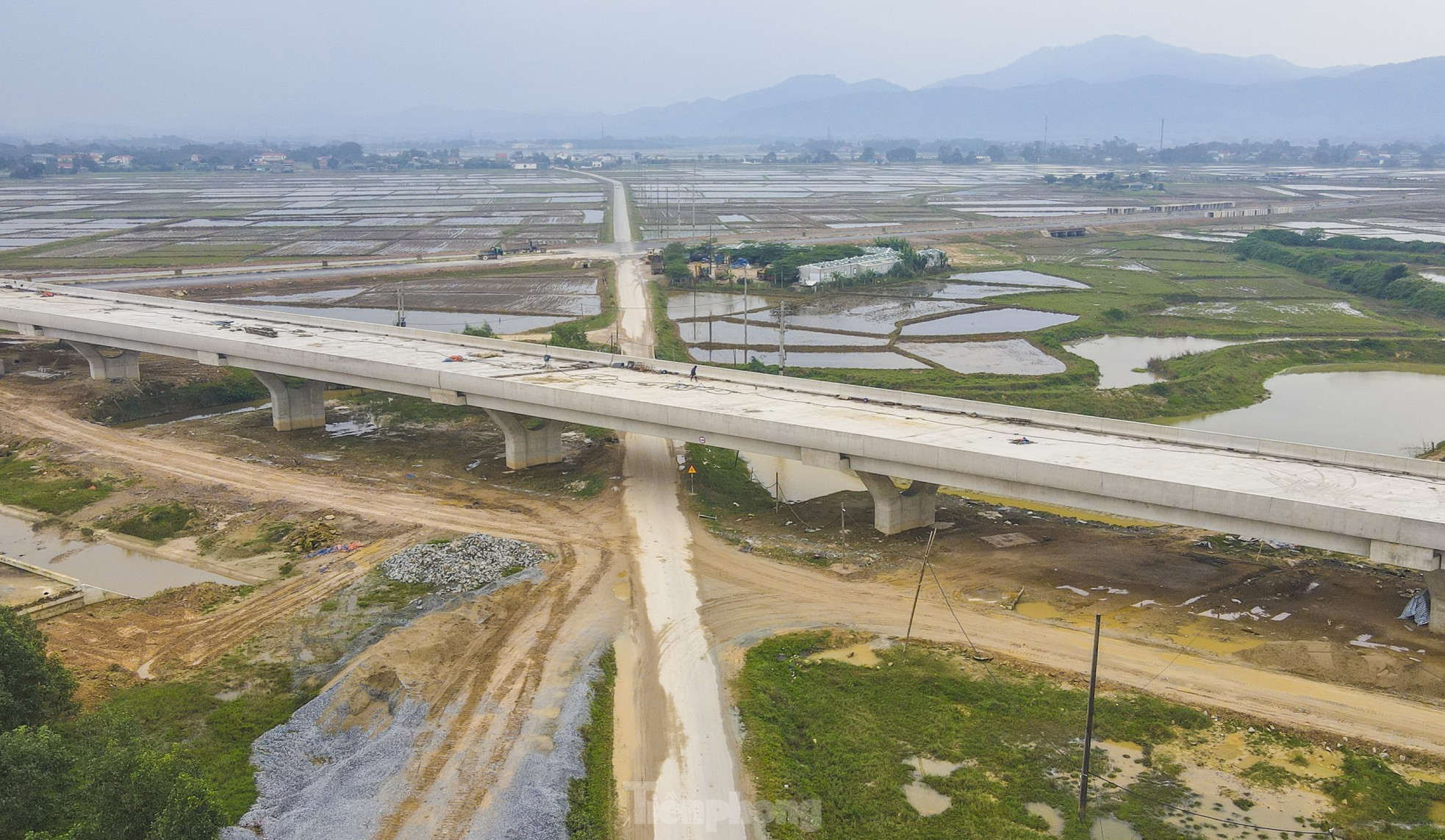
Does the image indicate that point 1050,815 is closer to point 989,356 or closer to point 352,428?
point 352,428

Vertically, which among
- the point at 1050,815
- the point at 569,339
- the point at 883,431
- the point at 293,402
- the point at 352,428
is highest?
the point at 883,431

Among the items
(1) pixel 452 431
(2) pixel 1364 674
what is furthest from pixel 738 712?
(1) pixel 452 431

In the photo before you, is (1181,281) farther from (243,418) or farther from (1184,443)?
(243,418)

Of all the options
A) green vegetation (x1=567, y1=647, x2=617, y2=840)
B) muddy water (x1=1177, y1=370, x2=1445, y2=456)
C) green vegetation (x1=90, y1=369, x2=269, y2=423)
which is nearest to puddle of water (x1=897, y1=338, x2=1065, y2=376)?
muddy water (x1=1177, y1=370, x2=1445, y2=456)

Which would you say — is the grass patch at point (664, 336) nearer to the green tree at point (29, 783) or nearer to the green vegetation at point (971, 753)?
the green vegetation at point (971, 753)

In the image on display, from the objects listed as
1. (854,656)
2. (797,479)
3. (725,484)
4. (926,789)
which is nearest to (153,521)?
(725,484)

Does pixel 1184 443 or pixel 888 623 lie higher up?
pixel 1184 443
